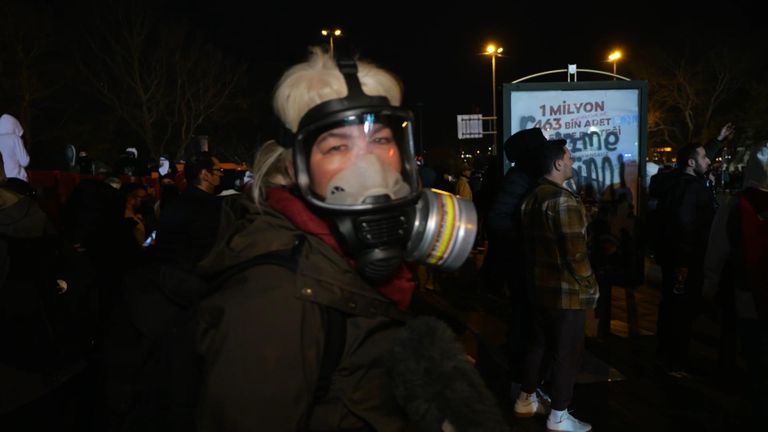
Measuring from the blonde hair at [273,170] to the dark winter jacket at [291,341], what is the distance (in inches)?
7.3

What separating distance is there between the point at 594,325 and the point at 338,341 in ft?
16.3

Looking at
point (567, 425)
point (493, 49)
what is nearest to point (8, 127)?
point (567, 425)

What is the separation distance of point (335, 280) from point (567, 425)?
11.0ft

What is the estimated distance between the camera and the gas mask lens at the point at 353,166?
1513 mm

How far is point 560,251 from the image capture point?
388 centimetres

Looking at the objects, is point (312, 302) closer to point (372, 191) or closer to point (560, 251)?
point (372, 191)

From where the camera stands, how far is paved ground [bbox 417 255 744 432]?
4.38 meters

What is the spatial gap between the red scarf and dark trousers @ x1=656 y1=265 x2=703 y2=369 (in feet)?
14.1

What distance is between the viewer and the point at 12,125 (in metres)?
6.38

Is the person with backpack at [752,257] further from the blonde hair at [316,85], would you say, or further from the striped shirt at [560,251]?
the blonde hair at [316,85]

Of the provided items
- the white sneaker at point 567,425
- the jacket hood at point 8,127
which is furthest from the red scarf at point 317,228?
the jacket hood at point 8,127

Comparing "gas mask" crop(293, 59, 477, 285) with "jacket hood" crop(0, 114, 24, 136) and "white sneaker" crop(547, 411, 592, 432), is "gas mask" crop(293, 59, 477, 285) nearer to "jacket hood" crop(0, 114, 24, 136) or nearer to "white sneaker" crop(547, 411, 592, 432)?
"white sneaker" crop(547, 411, 592, 432)

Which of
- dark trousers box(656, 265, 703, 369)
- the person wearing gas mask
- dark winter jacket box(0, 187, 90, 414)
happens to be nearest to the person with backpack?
dark trousers box(656, 265, 703, 369)

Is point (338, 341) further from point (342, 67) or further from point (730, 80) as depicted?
point (730, 80)
